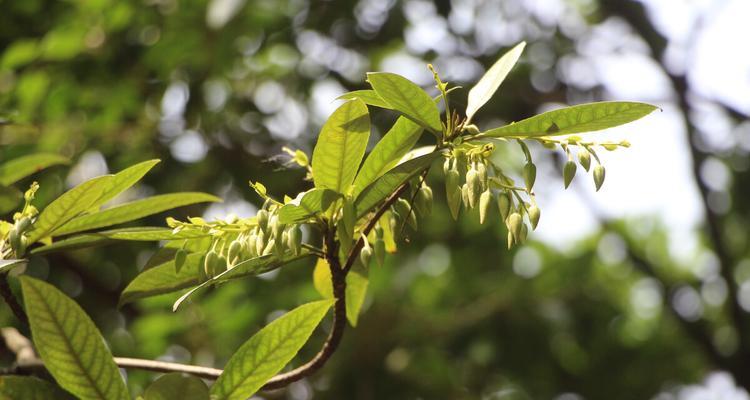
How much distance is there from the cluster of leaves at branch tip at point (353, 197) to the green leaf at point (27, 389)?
7cm

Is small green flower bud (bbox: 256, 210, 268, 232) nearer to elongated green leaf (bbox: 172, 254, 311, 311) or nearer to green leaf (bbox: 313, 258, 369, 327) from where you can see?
elongated green leaf (bbox: 172, 254, 311, 311)

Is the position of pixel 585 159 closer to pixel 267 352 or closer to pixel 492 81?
pixel 492 81

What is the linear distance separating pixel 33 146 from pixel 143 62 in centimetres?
70

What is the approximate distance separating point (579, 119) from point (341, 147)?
1.01ft

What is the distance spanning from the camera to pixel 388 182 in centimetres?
116

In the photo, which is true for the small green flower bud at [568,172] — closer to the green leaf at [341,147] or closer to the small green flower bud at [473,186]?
the small green flower bud at [473,186]

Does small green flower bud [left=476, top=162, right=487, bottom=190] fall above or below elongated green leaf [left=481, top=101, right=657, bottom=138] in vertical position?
below

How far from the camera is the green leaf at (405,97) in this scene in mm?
1106

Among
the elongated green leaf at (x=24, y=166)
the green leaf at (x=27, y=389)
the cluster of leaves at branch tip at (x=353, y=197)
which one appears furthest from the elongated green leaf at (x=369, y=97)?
the elongated green leaf at (x=24, y=166)

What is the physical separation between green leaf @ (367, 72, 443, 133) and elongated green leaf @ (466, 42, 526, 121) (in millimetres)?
71

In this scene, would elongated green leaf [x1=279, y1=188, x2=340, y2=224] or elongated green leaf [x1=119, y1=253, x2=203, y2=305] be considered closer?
elongated green leaf [x1=279, y1=188, x2=340, y2=224]

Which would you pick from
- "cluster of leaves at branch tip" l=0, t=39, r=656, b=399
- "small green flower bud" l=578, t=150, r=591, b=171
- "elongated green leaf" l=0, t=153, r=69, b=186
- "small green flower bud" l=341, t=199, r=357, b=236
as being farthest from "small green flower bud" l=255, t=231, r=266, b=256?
"elongated green leaf" l=0, t=153, r=69, b=186

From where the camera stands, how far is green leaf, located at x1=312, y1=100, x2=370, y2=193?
1.15 m

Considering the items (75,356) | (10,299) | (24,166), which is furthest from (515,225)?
(24,166)
